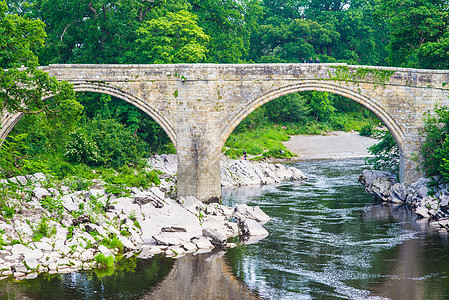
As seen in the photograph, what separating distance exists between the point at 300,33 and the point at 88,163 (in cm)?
3062

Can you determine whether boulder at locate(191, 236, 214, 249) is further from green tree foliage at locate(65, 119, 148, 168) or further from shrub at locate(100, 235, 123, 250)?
green tree foliage at locate(65, 119, 148, 168)


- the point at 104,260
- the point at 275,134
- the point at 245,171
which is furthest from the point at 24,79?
the point at 275,134

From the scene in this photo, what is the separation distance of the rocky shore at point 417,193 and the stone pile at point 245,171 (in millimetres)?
5161

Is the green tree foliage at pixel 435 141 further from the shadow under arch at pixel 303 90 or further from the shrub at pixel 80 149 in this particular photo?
the shrub at pixel 80 149

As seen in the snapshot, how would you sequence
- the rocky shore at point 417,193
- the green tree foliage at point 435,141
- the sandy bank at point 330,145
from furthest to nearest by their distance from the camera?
the sandy bank at point 330,145
the green tree foliage at point 435,141
the rocky shore at point 417,193

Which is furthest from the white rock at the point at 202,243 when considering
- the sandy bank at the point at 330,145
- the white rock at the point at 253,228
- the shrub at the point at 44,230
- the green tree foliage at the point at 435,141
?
the sandy bank at the point at 330,145

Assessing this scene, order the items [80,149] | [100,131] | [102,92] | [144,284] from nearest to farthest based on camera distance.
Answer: [144,284]
[102,92]
[80,149]
[100,131]

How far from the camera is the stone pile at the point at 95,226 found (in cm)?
1670

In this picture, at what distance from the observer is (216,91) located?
23188 millimetres

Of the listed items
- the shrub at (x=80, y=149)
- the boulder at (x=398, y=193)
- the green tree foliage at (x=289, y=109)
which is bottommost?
the boulder at (x=398, y=193)

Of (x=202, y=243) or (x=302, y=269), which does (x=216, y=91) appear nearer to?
(x=202, y=243)

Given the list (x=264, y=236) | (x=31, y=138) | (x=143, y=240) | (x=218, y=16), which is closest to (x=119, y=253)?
(x=143, y=240)

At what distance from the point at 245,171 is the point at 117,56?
30.8 feet

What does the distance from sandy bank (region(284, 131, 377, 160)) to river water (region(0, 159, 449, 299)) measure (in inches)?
629
